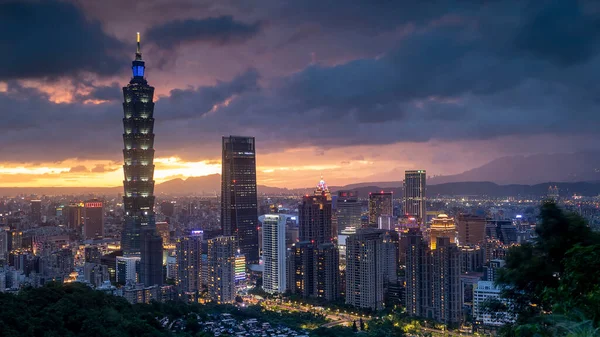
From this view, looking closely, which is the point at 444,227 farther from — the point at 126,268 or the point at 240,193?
the point at 126,268

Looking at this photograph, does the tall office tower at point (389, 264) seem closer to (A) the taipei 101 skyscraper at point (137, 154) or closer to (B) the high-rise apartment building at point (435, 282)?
(B) the high-rise apartment building at point (435, 282)

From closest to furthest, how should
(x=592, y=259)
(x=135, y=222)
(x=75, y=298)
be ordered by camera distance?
(x=592, y=259)
(x=75, y=298)
(x=135, y=222)

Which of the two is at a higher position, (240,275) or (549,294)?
(549,294)

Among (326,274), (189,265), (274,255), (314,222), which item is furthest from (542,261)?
(314,222)

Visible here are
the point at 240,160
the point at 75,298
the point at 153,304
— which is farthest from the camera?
the point at 240,160

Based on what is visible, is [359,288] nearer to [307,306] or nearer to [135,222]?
[307,306]

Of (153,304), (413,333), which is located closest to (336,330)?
(413,333)

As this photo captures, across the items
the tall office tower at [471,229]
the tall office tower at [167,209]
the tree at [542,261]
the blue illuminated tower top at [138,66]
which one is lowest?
the tall office tower at [471,229]

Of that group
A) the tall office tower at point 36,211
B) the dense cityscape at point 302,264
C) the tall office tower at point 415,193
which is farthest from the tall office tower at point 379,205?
the tall office tower at point 36,211
